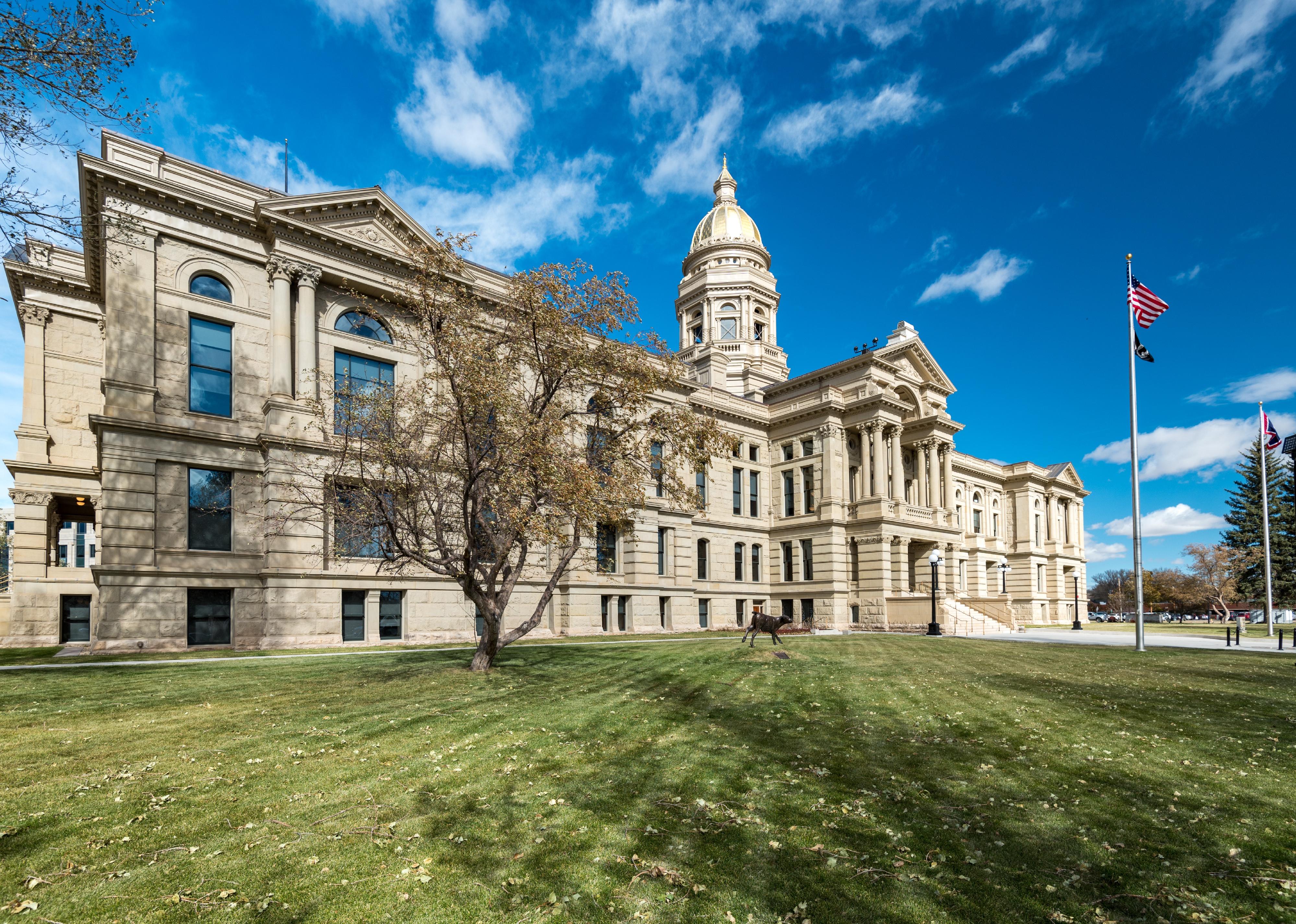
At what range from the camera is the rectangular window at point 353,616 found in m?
28.9

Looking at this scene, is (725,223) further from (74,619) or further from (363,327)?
(74,619)

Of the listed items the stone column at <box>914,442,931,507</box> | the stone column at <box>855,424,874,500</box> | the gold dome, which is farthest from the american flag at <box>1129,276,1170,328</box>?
the gold dome

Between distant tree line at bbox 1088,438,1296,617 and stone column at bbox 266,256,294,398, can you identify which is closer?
stone column at bbox 266,256,294,398

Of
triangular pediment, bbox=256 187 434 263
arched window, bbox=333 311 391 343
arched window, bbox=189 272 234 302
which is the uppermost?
triangular pediment, bbox=256 187 434 263

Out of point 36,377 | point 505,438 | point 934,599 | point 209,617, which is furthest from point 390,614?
point 934,599

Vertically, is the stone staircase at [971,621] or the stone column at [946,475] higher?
the stone column at [946,475]

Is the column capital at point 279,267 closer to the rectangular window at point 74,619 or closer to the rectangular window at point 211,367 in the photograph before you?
the rectangular window at point 211,367

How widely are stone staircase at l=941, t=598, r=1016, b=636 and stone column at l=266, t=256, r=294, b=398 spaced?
134 ft

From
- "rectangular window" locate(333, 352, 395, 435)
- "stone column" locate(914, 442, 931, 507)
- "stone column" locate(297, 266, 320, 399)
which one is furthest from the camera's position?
"stone column" locate(914, 442, 931, 507)

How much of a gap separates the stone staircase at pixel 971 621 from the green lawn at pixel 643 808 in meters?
33.4

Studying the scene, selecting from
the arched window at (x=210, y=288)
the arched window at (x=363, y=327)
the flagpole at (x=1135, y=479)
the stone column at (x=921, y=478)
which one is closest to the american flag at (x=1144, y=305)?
the flagpole at (x=1135, y=479)

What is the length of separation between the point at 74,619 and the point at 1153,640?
179 feet

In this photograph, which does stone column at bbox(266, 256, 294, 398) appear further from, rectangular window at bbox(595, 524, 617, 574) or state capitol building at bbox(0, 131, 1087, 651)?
rectangular window at bbox(595, 524, 617, 574)

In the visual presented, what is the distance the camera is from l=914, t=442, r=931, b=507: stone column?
174 feet
